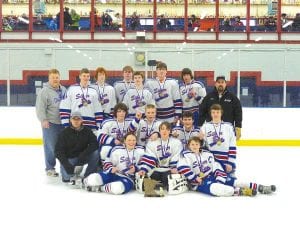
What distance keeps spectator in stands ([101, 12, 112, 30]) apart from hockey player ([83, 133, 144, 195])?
802 cm

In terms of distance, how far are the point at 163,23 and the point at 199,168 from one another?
851cm

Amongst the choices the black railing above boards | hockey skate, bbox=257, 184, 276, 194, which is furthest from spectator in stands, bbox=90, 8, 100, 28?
hockey skate, bbox=257, 184, 276, 194

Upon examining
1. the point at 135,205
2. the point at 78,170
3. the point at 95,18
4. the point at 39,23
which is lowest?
the point at 135,205

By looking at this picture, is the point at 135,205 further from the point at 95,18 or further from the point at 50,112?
the point at 95,18

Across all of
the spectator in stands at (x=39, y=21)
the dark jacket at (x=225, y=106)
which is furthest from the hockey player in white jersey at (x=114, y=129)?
the spectator in stands at (x=39, y=21)

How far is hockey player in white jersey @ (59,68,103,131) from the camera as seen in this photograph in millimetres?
5664

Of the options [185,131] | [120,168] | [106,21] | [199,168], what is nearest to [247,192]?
[199,168]

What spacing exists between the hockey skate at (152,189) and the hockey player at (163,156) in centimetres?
18

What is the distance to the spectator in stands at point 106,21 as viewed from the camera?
13.0 metres

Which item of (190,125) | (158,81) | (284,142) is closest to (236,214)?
(190,125)

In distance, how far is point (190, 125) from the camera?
553cm

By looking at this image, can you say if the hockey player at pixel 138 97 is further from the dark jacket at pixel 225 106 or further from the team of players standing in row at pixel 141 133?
the dark jacket at pixel 225 106

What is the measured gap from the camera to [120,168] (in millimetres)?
5176

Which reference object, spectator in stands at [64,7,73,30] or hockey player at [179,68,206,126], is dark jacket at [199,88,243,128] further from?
spectator in stands at [64,7,73,30]
